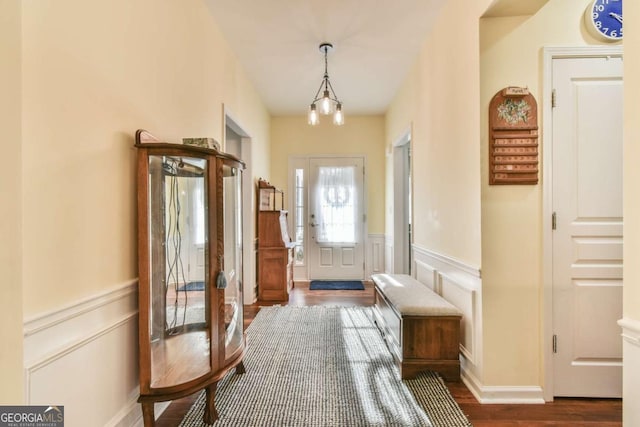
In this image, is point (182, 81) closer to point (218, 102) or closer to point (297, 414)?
point (218, 102)

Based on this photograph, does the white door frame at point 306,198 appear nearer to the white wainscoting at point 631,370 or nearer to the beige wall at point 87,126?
the beige wall at point 87,126

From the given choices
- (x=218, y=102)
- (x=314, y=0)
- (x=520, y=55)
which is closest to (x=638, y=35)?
(x=520, y=55)

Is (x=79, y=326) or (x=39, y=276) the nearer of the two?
(x=39, y=276)

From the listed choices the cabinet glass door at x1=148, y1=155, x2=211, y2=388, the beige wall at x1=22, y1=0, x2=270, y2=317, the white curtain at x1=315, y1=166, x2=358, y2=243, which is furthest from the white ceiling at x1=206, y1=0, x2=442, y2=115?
the cabinet glass door at x1=148, y1=155, x2=211, y2=388

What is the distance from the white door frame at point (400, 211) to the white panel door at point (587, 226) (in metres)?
2.72

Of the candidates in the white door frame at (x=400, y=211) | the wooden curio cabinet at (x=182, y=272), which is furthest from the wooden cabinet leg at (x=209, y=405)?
the white door frame at (x=400, y=211)

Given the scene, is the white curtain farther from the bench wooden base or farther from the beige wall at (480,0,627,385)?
the beige wall at (480,0,627,385)

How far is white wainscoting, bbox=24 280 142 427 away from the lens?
1.08 meters

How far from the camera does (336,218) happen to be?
536 cm

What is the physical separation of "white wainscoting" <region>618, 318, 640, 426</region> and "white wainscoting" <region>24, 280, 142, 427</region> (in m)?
2.00

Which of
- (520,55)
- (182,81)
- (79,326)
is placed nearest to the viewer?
(79,326)

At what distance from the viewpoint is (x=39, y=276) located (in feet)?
3.54

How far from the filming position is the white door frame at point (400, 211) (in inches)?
183

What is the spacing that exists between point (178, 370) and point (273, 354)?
42.2 inches
